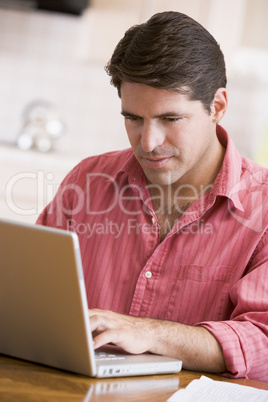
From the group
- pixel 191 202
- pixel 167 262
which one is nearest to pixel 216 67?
pixel 191 202

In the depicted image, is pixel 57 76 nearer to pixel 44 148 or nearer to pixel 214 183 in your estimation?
pixel 44 148

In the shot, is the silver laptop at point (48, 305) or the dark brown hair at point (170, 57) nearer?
the silver laptop at point (48, 305)

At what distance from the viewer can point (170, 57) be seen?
1.56 meters

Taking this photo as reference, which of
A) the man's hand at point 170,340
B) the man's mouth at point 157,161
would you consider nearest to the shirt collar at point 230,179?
the man's mouth at point 157,161

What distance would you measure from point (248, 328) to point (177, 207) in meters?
0.45

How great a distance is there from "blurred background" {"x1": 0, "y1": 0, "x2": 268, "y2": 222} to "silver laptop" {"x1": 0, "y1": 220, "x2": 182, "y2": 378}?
2.32 metres

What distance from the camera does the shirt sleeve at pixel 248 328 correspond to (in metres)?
1.32

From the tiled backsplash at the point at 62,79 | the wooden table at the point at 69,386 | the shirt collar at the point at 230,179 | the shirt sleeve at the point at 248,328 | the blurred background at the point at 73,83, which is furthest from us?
the tiled backsplash at the point at 62,79

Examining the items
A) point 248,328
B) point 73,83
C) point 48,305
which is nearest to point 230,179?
point 248,328

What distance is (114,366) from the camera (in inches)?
43.9

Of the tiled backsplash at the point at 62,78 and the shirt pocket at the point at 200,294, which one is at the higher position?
the tiled backsplash at the point at 62,78

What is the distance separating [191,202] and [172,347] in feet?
1.62

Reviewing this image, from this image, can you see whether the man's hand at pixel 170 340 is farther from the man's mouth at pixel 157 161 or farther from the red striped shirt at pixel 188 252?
the man's mouth at pixel 157 161

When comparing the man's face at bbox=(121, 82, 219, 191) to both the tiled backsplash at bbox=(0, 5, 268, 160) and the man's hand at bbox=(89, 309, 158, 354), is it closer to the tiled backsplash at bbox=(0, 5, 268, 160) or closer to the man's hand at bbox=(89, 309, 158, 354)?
the man's hand at bbox=(89, 309, 158, 354)
